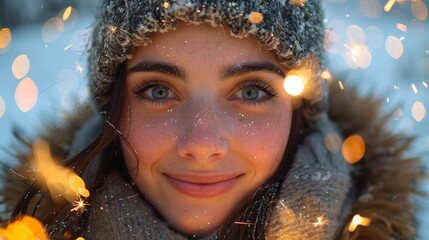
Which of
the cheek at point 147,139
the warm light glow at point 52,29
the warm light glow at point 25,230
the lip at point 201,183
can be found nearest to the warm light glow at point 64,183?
the warm light glow at point 25,230

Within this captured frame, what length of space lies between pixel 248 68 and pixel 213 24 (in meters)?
0.17

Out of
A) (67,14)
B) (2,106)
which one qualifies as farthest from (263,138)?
(67,14)

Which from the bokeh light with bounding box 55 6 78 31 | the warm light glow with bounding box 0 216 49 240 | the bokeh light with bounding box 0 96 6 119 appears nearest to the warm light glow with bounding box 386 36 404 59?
the bokeh light with bounding box 55 6 78 31

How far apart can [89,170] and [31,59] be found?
3140 millimetres

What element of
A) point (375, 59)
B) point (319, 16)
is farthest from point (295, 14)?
point (375, 59)

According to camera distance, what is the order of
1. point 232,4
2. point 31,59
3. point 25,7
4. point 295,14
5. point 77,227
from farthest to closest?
point 25,7 < point 31,59 < point 77,227 < point 295,14 < point 232,4

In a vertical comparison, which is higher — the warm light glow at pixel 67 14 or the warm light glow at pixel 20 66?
the warm light glow at pixel 67 14

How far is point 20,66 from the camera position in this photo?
5.14 m

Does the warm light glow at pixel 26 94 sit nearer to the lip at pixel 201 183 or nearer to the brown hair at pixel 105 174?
the brown hair at pixel 105 174

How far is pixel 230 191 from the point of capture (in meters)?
1.80

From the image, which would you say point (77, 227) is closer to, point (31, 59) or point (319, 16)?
point (319, 16)

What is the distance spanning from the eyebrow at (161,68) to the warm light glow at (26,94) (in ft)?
8.08

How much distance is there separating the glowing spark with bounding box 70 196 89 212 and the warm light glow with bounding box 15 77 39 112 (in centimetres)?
223

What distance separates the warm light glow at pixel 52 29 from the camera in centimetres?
535
